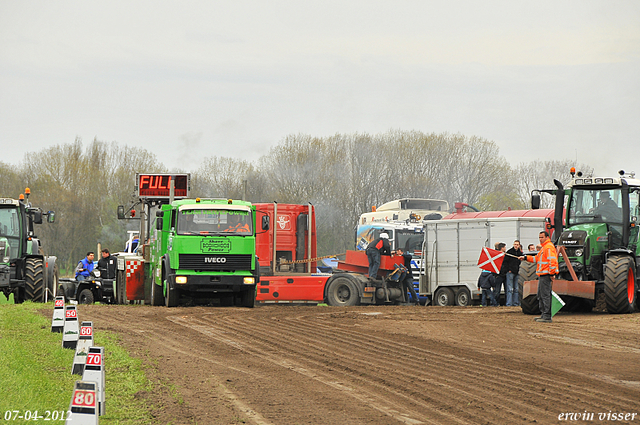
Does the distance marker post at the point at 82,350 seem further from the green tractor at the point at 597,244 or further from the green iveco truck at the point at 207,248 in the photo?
the green tractor at the point at 597,244

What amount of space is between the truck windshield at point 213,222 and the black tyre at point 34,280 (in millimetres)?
3965

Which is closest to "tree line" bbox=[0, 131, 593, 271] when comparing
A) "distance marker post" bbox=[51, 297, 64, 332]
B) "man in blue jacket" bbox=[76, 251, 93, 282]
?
"man in blue jacket" bbox=[76, 251, 93, 282]

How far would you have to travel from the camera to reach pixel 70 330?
11.5 meters

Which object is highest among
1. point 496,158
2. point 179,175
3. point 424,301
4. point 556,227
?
point 496,158

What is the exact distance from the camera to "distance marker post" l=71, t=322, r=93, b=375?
28.6 ft

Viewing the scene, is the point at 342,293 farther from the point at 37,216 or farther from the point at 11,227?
the point at 11,227

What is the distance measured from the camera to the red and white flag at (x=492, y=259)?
21.4 meters

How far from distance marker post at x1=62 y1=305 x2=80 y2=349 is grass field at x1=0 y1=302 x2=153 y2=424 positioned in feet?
0.55

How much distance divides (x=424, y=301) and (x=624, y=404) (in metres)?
17.5

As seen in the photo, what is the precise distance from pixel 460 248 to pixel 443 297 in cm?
160

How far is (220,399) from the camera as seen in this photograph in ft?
25.7

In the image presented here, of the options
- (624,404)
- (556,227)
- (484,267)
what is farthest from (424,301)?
(624,404)

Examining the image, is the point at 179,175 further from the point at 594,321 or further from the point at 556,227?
the point at 594,321

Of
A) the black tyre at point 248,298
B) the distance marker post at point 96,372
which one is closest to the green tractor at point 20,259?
the black tyre at point 248,298
